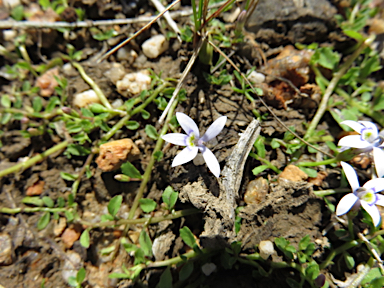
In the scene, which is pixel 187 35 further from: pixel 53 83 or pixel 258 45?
pixel 53 83

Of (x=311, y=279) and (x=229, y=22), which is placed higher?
(x=229, y=22)

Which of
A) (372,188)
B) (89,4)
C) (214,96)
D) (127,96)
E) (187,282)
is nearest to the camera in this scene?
(372,188)

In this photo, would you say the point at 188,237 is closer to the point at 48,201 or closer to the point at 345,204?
the point at 345,204

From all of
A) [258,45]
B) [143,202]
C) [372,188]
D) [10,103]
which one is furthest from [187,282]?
[10,103]

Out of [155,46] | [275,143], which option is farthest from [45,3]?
[275,143]

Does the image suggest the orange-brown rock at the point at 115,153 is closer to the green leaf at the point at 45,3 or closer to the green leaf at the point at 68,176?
the green leaf at the point at 68,176

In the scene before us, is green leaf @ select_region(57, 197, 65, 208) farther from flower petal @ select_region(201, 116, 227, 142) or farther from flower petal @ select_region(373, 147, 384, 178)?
flower petal @ select_region(373, 147, 384, 178)

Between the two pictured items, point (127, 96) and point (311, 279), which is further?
point (127, 96)
